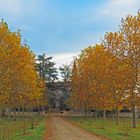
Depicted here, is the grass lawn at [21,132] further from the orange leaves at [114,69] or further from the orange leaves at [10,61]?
the orange leaves at [114,69]

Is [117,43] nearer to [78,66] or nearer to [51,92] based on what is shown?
[78,66]

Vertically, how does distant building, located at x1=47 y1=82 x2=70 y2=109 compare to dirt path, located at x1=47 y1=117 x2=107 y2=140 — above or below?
above

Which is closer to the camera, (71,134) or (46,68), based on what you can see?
(71,134)

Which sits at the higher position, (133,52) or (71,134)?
(133,52)

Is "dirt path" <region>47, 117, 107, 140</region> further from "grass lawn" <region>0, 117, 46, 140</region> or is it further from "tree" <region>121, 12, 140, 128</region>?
"tree" <region>121, 12, 140, 128</region>

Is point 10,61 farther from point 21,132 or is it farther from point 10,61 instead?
point 21,132

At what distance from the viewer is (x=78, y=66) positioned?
7894cm

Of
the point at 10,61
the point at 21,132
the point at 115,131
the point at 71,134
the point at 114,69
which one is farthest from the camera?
the point at 114,69

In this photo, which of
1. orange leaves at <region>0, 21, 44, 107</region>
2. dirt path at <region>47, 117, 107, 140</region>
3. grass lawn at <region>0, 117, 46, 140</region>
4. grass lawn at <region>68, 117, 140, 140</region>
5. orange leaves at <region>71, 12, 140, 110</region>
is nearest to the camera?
grass lawn at <region>0, 117, 46, 140</region>

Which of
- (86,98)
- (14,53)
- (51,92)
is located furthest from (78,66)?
(51,92)

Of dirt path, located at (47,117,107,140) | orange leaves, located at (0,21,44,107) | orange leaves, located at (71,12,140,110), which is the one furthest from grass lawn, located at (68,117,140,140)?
orange leaves, located at (0,21,44,107)

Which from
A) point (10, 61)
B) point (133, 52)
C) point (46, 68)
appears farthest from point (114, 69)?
point (46, 68)

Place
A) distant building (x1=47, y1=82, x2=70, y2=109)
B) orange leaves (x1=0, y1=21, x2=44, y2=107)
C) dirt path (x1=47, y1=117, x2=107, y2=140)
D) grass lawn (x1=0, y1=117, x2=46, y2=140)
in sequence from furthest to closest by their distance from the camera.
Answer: distant building (x1=47, y1=82, x2=70, y2=109) → orange leaves (x1=0, y1=21, x2=44, y2=107) → dirt path (x1=47, y1=117, x2=107, y2=140) → grass lawn (x1=0, y1=117, x2=46, y2=140)

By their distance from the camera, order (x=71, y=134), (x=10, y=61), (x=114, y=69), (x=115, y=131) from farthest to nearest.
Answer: (x=114, y=69)
(x=10, y=61)
(x=115, y=131)
(x=71, y=134)
